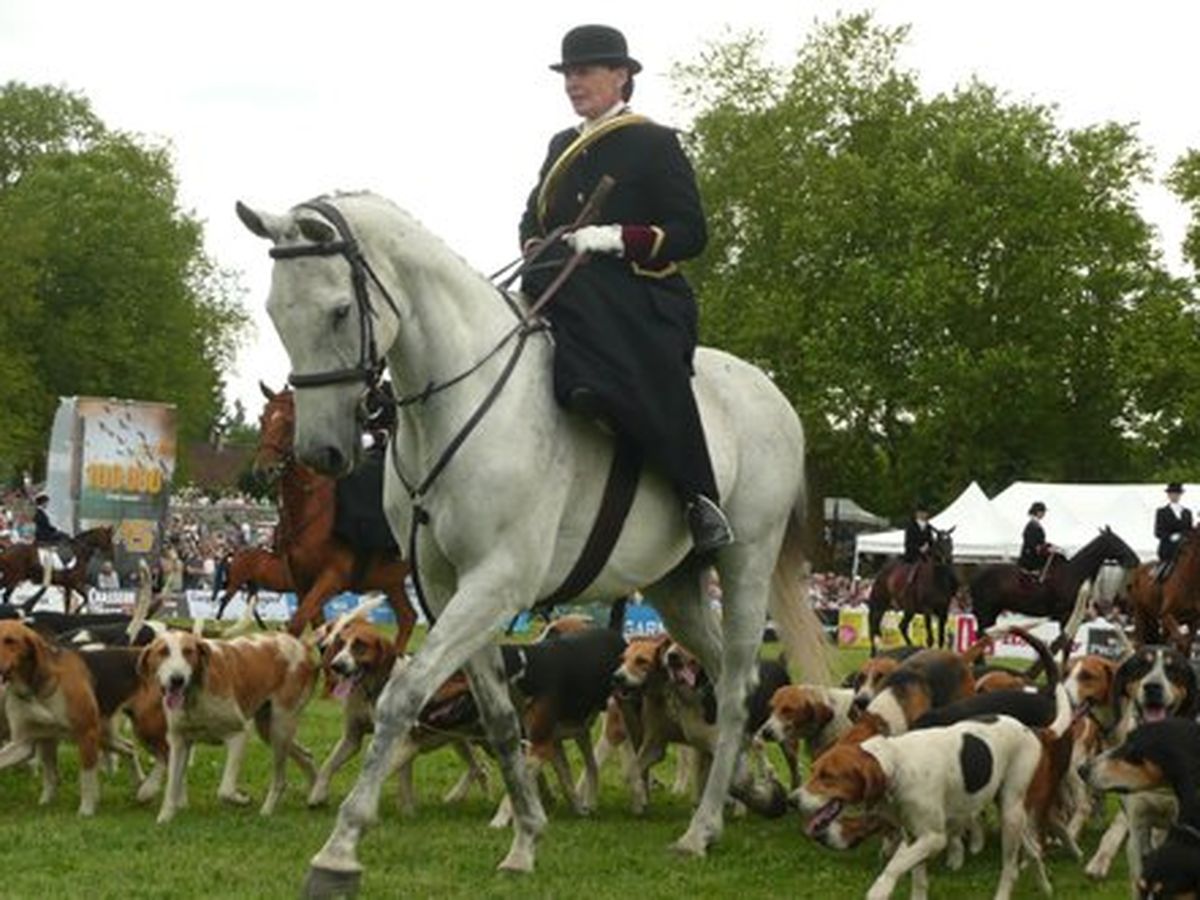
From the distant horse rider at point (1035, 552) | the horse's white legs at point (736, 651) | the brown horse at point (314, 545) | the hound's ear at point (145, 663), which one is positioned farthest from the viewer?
the distant horse rider at point (1035, 552)

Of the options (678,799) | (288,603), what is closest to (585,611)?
(288,603)

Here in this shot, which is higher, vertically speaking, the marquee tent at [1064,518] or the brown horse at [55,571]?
the marquee tent at [1064,518]

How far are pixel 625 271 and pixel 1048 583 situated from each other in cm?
1823

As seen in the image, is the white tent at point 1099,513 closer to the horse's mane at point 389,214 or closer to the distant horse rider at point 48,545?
the distant horse rider at point 48,545

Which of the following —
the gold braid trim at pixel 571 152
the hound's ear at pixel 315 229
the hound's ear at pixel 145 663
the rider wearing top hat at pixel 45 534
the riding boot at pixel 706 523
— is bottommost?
the rider wearing top hat at pixel 45 534

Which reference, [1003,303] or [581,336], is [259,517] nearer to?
[1003,303]

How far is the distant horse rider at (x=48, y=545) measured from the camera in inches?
1059

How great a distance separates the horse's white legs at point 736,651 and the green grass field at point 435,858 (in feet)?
1.09

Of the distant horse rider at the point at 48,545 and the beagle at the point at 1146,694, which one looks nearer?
the beagle at the point at 1146,694

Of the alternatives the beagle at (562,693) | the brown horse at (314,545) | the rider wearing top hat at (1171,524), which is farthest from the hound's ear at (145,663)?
the rider wearing top hat at (1171,524)

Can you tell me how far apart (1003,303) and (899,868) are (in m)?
44.3

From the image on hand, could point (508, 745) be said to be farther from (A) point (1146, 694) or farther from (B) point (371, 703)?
(A) point (1146, 694)

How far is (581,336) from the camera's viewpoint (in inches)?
313

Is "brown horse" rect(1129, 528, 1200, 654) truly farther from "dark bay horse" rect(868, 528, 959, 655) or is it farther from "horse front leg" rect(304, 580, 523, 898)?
"horse front leg" rect(304, 580, 523, 898)
